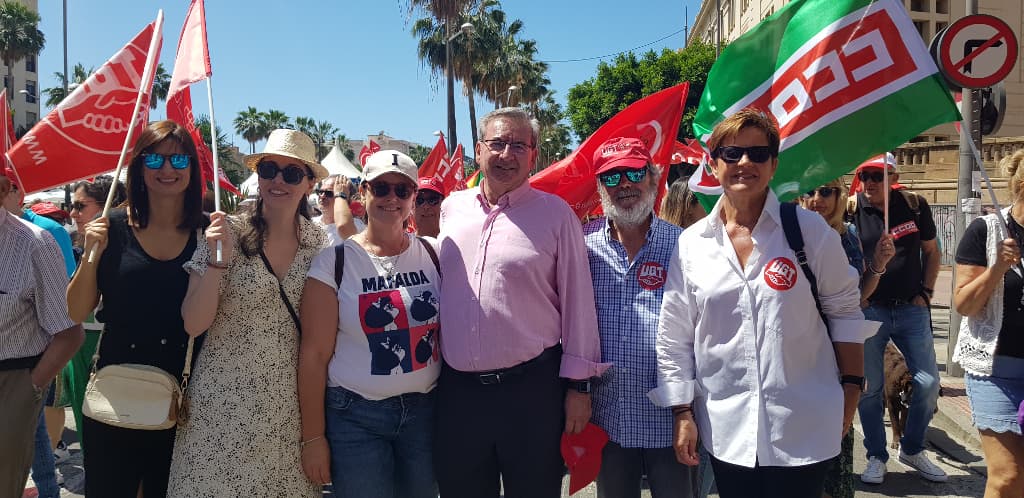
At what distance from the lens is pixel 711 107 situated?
3623 millimetres

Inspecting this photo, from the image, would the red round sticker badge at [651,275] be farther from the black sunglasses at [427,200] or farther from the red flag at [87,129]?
the red flag at [87,129]

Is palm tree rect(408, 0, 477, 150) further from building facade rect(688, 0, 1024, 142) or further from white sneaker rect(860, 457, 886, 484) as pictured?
white sneaker rect(860, 457, 886, 484)

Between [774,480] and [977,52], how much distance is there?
9.89 ft

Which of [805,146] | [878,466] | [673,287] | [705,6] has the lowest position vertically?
[878,466]

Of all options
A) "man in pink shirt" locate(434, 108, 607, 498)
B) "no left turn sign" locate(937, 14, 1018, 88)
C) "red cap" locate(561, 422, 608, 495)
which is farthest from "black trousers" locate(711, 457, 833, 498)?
"no left turn sign" locate(937, 14, 1018, 88)

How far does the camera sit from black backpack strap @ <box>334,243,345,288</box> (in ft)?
8.88

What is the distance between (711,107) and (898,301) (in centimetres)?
226

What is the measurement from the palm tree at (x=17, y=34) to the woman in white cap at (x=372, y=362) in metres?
57.9

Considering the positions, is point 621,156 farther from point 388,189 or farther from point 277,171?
point 277,171

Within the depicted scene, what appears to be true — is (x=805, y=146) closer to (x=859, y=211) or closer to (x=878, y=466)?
(x=859, y=211)

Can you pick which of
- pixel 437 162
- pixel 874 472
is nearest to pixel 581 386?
pixel 874 472

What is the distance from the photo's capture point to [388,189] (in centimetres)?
279

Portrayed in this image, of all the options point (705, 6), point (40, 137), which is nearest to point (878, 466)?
point (40, 137)

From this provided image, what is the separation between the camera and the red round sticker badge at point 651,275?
2836 mm
